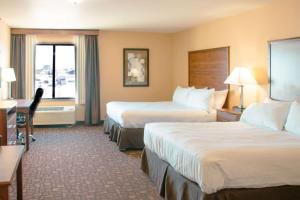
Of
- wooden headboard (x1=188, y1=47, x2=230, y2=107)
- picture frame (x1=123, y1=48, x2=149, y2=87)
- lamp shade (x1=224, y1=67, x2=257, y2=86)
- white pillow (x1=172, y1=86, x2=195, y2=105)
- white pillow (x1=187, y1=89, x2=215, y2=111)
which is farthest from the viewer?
picture frame (x1=123, y1=48, x2=149, y2=87)

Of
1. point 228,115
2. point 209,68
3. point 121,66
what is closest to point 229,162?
point 228,115

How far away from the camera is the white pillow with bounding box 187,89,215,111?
6.43 m

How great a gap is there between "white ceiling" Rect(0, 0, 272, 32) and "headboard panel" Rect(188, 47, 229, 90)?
0.63 metres

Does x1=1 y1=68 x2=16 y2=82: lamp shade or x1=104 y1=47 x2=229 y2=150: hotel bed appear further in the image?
x1=1 y1=68 x2=16 y2=82: lamp shade

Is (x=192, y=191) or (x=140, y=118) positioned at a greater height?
(x=140, y=118)

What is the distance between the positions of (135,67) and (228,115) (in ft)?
13.0

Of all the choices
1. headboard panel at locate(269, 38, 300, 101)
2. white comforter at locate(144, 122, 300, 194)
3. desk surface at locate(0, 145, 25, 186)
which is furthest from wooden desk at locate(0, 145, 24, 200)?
headboard panel at locate(269, 38, 300, 101)

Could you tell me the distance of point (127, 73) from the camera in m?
9.01

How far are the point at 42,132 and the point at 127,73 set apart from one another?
248 centimetres

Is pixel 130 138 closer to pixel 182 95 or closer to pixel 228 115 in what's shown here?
pixel 228 115

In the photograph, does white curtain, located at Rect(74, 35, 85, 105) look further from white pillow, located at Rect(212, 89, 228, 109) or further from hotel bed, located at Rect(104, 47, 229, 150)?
white pillow, located at Rect(212, 89, 228, 109)

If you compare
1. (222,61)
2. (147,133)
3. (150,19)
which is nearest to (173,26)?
(150,19)

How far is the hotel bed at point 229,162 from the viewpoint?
9.52 ft

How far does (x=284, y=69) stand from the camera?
16.4 ft
